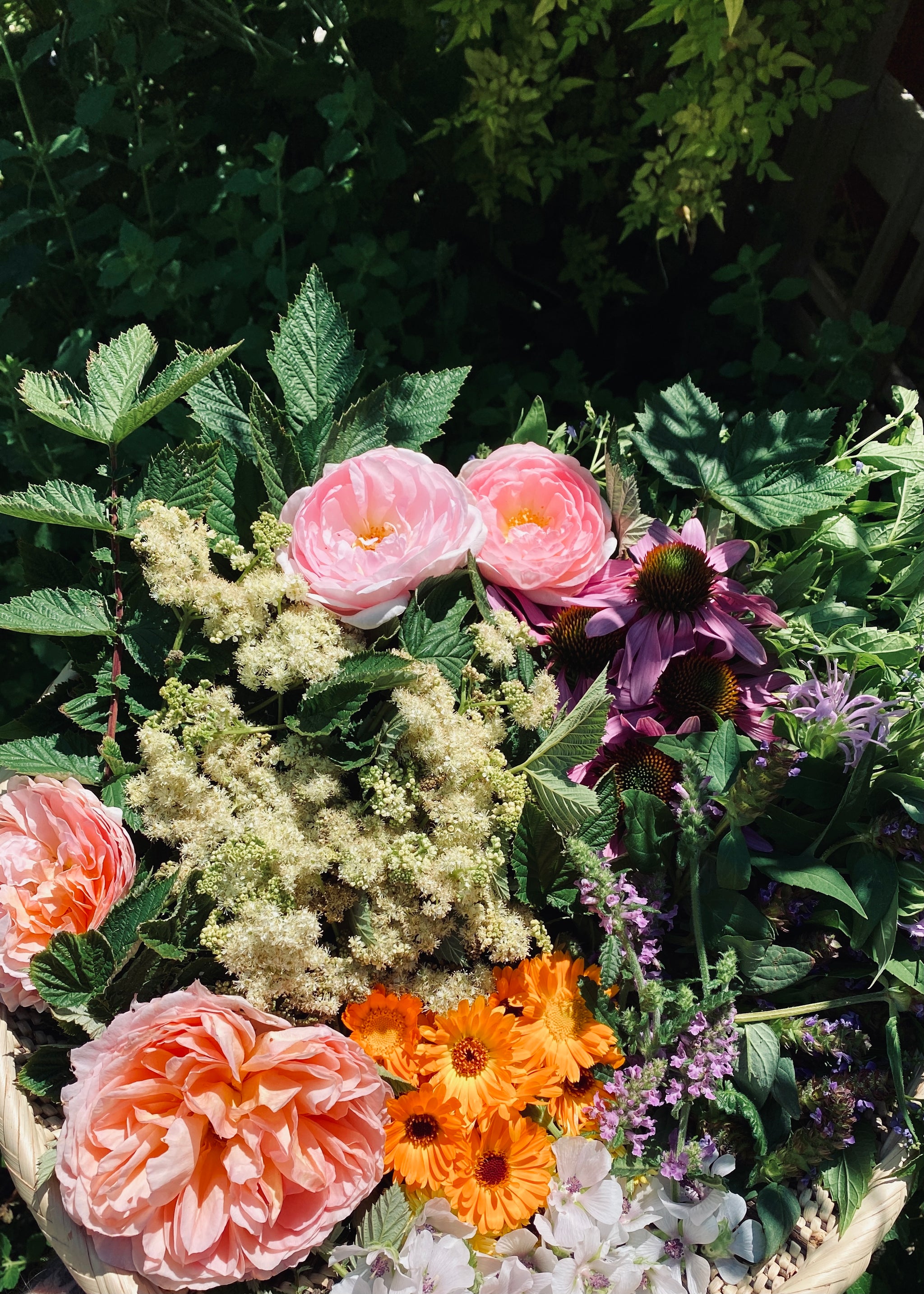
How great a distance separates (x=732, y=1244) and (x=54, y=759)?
733mm

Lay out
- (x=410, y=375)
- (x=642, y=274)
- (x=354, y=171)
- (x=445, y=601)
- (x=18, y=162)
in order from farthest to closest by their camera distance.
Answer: (x=642, y=274)
(x=354, y=171)
(x=18, y=162)
(x=410, y=375)
(x=445, y=601)

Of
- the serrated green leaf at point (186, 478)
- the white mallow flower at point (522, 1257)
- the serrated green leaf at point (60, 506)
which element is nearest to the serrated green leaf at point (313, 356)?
the serrated green leaf at point (186, 478)

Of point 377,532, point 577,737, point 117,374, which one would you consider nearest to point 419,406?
point 377,532

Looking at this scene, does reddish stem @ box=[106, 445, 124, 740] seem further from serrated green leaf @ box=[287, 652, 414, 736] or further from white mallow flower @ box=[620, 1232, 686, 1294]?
white mallow flower @ box=[620, 1232, 686, 1294]

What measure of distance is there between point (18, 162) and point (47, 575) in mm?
810

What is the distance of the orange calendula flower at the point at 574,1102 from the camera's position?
33.3 inches

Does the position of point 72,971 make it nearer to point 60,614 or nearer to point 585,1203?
point 60,614

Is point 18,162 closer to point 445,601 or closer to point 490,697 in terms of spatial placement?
point 445,601

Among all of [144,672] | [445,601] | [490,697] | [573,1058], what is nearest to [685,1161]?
[573,1058]

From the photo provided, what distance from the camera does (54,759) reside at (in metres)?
0.87

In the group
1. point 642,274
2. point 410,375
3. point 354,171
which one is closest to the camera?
point 410,375

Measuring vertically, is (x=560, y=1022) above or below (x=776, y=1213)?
above

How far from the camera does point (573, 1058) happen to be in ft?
2.72

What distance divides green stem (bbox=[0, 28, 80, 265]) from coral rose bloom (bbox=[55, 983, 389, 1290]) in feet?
3.85
